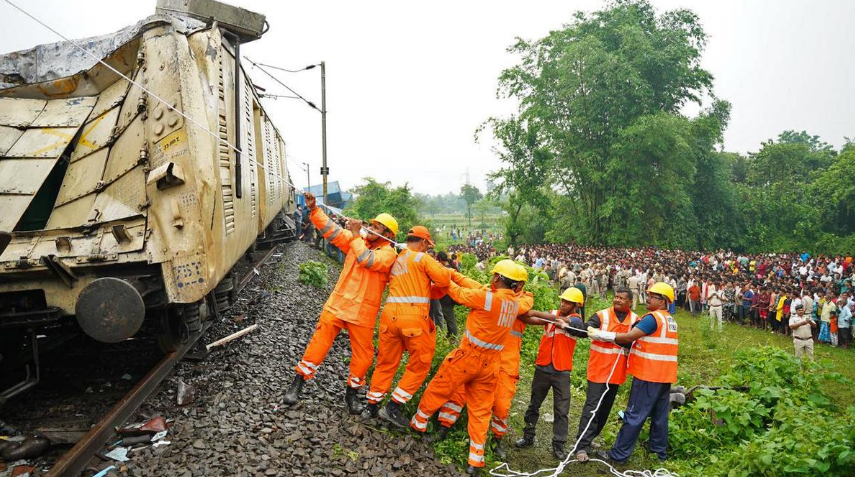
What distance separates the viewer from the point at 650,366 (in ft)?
16.1

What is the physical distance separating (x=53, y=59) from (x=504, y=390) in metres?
5.12

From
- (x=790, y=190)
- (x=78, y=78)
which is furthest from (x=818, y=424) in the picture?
(x=790, y=190)

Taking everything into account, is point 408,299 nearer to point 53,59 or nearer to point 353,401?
point 353,401

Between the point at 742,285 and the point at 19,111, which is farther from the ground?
the point at 19,111

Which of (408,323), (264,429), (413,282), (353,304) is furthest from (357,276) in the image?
(264,429)

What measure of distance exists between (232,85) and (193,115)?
4.46ft

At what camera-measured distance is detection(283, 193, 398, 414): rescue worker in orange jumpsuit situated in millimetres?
4664

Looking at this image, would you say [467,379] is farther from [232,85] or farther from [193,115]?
[232,85]

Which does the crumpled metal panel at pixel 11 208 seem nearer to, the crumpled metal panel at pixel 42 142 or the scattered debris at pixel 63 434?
the crumpled metal panel at pixel 42 142

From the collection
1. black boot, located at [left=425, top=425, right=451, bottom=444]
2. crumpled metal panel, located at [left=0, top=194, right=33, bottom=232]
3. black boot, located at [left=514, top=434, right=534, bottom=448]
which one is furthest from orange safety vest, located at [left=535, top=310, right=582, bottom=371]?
crumpled metal panel, located at [left=0, top=194, right=33, bottom=232]

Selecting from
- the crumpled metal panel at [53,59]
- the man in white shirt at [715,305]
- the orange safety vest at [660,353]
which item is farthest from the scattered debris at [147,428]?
the man in white shirt at [715,305]

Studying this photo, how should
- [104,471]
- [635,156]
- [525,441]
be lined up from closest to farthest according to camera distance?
[104,471], [525,441], [635,156]

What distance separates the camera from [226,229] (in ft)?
15.7

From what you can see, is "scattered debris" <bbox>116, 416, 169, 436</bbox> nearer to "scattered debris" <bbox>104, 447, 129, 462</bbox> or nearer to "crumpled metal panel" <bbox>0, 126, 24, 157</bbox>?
"scattered debris" <bbox>104, 447, 129, 462</bbox>
